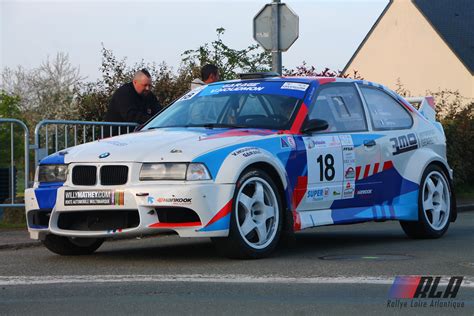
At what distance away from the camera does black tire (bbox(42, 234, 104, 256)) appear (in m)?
9.95

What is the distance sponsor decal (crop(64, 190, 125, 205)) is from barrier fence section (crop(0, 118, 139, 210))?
344 cm

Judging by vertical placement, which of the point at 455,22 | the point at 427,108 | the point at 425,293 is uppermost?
the point at 455,22

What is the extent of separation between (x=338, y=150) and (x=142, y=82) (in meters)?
4.09

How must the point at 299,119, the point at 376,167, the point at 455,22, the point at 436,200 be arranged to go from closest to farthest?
1. the point at 299,119
2. the point at 376,167
3. the point at 436,200
4. the point at 455,22

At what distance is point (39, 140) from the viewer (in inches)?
506

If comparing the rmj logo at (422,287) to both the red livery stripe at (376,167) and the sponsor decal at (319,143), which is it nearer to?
the sponsor decal at (319,143)

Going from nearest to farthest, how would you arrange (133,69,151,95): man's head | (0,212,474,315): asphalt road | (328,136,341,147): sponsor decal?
(0,212,474,315): asphalt road → (328,136,341,147): sponsor decal → (133,69,151,95): man's head

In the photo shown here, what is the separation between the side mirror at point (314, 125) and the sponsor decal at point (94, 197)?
2.02 meters

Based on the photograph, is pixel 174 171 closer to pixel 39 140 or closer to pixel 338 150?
pixel 338 150

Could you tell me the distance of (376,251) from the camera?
1015cm

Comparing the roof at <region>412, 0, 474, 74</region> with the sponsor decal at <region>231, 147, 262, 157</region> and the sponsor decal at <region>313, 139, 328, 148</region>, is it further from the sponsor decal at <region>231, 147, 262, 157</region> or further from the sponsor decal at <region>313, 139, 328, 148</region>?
the sponsor decal at <region>231, 147, 262, 157</region>

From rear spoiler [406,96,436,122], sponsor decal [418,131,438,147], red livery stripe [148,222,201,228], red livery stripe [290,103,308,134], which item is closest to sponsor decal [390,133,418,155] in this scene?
sponsor decal [418,131,438,147]

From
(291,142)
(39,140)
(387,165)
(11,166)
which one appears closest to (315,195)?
(291,142)

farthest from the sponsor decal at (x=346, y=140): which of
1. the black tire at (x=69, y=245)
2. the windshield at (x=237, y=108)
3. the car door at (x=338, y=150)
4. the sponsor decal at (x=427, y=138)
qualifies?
the black tire at (x=69, y=245)
